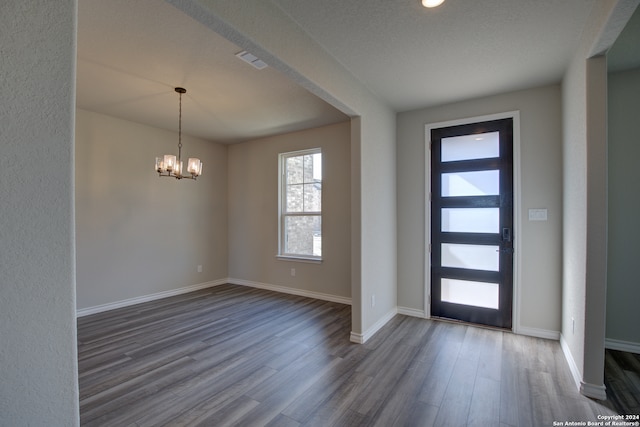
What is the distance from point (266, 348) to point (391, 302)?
5.51 ft

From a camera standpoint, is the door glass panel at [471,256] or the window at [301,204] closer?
the door glass panel at [471,256]

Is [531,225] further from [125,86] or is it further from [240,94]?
[125,86]

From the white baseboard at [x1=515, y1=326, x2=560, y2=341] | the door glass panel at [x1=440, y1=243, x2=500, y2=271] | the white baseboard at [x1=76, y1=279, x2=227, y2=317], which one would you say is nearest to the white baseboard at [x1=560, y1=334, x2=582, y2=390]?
the white baseboard at [x1=515, y1=326, x2=560, y2=341]

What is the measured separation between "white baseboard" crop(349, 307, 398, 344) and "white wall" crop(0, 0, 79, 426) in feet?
7.95

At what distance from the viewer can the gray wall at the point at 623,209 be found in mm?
2787

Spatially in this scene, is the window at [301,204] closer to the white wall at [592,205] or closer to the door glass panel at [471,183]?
the door glass panel at [471,183]

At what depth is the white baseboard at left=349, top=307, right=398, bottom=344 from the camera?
3.02 m

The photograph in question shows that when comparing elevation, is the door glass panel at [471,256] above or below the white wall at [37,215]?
below

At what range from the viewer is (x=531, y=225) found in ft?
10.4

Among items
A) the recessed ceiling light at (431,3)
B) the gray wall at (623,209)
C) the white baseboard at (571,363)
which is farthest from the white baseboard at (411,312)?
the recessed ceiling light at (431,3)

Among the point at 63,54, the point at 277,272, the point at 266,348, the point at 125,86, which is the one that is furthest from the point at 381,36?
the point at 277,272

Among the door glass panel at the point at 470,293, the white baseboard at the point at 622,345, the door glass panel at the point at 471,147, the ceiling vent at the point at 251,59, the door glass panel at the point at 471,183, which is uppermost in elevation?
the ceiling vent at the point at 251,59

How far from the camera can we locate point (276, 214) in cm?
515

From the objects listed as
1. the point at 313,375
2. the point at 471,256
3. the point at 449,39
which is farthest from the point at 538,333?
the point at 449,39
